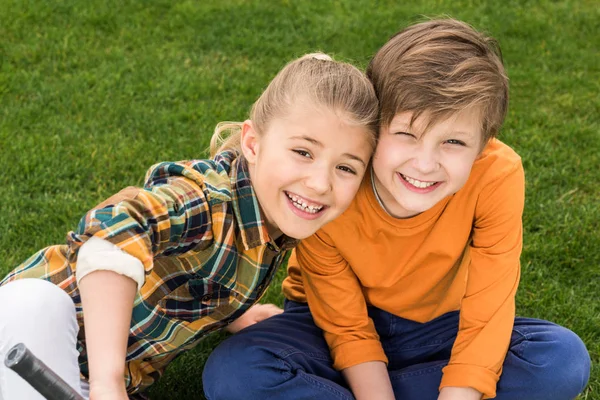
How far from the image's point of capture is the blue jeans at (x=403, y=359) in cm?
208

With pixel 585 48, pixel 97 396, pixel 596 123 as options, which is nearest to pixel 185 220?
pixel 97 396

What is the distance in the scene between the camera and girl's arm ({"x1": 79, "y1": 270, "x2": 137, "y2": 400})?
1.57 meters

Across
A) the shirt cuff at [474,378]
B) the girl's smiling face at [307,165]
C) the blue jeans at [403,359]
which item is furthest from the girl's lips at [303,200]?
the shirt cuff at [474,378]

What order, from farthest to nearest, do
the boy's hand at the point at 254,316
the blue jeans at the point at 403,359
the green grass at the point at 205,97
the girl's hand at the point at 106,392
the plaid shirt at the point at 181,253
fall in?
1. the green grass at the point at 205,97
2. the boy's hand at the point at 254,316
3. the blue jeans at the point at 403,359
4. the plaid shirt at the point at 181,253
5. the girl's hand at the point at 106,392

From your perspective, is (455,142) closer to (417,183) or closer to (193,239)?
(417,183)

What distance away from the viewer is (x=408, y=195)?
6.53ft

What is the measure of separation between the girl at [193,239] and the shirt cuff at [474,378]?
549mm

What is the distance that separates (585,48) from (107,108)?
264 cm

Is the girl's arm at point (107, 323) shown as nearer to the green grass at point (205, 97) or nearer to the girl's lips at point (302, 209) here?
the girl's lips at point (302, 209)

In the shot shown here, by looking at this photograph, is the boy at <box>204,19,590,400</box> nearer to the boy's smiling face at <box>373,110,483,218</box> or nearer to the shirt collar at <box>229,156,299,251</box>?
the boy's smiling face at <box>373,110,483,218</box>

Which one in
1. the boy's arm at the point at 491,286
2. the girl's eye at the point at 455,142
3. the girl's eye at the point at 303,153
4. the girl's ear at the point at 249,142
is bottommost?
the boy's arm at the point at 491,286

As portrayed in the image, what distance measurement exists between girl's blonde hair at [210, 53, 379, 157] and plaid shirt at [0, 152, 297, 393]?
187mm

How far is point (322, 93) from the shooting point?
187 cm

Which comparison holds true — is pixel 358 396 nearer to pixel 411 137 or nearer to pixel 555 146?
pixel 411 137
